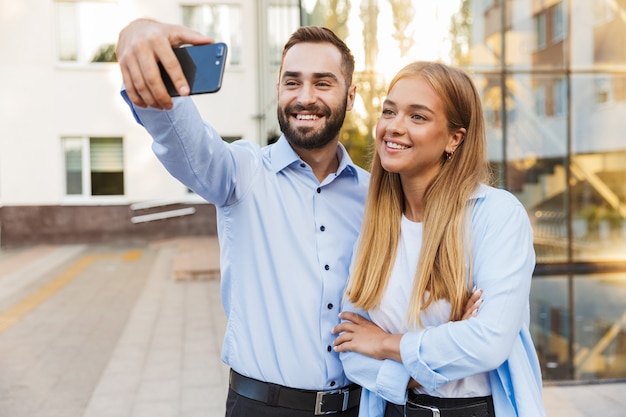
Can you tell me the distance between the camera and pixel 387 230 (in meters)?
1.78

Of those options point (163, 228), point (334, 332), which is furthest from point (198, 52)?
point (163, 228)

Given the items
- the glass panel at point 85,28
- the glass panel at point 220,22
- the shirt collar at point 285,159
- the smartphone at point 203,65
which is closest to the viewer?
the smartphone at point 203,65

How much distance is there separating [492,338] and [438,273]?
0.71 feet

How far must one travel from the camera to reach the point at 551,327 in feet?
21.5

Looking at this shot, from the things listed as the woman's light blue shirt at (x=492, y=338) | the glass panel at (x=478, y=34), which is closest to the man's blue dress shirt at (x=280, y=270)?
the woman's light blue shirt at (x=492, y=338)

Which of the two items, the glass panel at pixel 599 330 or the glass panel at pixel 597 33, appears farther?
the glass panel at pixel 597 33

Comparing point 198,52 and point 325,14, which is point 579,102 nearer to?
point 325,14

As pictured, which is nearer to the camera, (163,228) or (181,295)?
(181,295)

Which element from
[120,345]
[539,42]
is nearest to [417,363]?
[120,345]

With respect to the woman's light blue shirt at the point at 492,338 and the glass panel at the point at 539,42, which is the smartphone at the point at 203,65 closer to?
the woman's light blue shirt at the point at 492,338

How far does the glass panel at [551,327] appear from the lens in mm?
5285

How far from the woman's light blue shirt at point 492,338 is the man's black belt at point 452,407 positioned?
0.09 ft

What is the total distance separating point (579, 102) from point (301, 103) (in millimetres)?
10395

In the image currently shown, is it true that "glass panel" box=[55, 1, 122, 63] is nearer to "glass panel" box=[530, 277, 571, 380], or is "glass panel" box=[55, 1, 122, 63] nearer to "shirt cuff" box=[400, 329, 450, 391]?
"glass panel" box=[530, 277, 571, 380]
